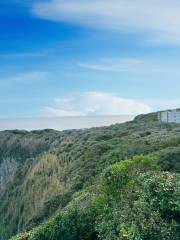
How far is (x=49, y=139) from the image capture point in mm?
49562

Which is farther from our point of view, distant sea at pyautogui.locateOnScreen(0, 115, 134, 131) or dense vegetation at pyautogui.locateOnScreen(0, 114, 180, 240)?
distant sea at pyautogui.locateOnScreen(0, 115, 134, 131)

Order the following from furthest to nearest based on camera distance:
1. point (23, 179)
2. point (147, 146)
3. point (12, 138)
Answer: point (12, 138)
point (23, 179)
point (147, 146)

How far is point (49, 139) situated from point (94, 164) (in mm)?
22021

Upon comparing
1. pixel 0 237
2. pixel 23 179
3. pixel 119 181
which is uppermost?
pixel 119 181

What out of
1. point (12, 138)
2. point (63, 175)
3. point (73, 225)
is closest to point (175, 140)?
point (63, 175)

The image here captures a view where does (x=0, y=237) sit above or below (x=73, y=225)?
below

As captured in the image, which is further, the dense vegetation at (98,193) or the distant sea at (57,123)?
the distant sea at (57,123)

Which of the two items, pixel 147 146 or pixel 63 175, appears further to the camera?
pixel 63 175

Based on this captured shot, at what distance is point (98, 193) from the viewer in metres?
17.5

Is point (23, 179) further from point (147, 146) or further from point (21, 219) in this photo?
point (147, 146)

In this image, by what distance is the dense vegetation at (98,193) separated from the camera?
538 inches

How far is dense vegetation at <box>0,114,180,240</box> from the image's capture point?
13.7m

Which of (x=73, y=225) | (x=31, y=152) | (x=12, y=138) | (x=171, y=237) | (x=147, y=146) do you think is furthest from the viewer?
(x=12, y=138)

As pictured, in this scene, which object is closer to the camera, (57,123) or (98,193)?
(98,193)
